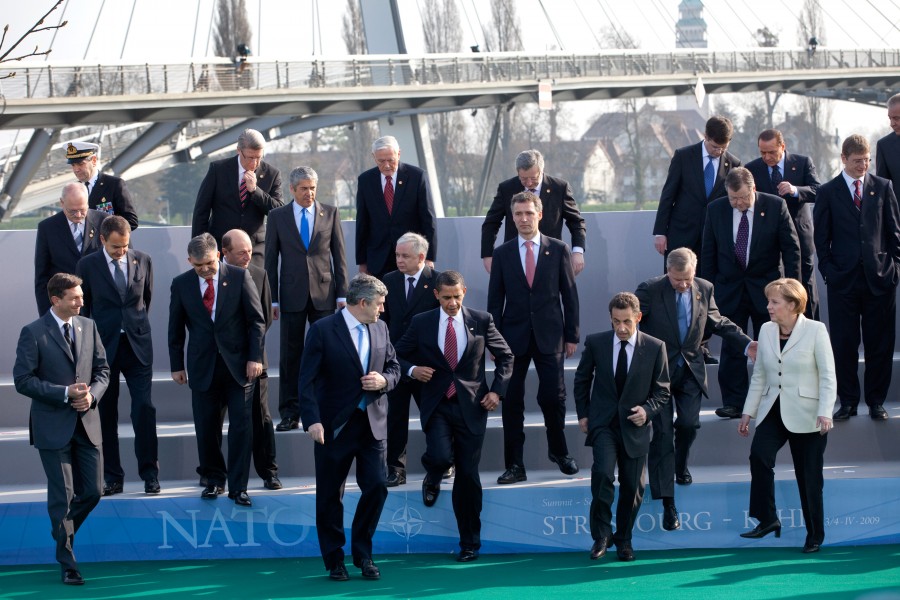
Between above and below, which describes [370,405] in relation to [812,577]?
above

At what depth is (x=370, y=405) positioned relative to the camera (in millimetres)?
5879

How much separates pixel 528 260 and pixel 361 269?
4.12ft

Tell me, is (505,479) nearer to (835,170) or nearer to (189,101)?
(189,101)

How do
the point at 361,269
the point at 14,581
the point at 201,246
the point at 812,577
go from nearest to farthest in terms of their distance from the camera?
the point at 812,577 < the point at 14,581 < the point at 201,246 < the point at 361,269

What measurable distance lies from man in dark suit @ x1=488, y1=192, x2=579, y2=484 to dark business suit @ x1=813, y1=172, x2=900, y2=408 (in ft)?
5.79

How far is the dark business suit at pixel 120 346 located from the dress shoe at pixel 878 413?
4.42 meters

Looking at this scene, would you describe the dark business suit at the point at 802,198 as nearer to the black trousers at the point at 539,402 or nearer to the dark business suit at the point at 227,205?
the black trousers at the point at 539,402

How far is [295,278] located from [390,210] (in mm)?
766

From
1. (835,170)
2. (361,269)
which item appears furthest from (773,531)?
(835,170)

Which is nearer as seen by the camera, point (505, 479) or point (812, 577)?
point (812, 577)

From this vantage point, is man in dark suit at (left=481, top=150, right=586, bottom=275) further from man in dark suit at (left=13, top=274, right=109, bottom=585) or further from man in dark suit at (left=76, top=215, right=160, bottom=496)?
man in dark suit at (left=13, top=274, right=109, bottom=585)

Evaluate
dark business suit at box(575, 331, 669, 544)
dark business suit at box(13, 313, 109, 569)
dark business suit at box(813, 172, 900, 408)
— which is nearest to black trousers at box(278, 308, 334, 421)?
dark business suit at box(13, 313, 109, 569)

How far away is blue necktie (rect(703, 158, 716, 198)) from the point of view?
7.65 metres

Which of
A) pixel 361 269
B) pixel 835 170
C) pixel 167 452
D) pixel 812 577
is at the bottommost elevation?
pixel 812 577
